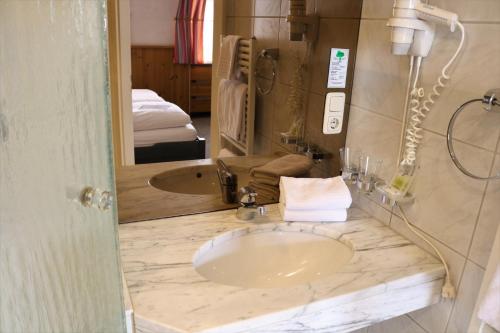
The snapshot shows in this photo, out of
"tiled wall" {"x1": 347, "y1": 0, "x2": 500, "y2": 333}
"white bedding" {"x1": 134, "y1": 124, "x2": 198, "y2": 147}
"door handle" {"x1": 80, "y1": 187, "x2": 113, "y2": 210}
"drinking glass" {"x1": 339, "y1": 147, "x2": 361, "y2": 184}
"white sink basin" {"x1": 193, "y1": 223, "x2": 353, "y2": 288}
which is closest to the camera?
"door handle" {"x1": 80, "y1": 187, "x2": 113, "y2": 210}

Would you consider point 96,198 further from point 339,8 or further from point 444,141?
point 339,8

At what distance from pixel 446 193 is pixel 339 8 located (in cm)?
69

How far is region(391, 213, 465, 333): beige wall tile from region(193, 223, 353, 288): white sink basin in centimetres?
19

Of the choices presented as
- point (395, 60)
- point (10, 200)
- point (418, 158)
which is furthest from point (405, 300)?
point (10, 200)

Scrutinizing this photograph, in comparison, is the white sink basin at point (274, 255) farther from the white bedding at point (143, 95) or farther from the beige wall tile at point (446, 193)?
the white bedding at point (143, 95)

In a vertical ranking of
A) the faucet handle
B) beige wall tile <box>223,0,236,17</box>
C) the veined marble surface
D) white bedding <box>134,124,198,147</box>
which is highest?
beige wall tile <box>223,0,236,17</box>

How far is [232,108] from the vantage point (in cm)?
145

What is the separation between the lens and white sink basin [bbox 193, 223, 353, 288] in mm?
1206

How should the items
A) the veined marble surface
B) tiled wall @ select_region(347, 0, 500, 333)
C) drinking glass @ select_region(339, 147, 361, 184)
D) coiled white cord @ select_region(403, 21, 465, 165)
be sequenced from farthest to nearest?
drinking glass @ select_region(339, 147, 361, 184) < coiled white cord @ select_region(403, 21, 465, 165) < tiled wall @ select_region(347, 0, 500, 333) < the veined marble surface

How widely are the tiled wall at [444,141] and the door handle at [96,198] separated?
0.85m

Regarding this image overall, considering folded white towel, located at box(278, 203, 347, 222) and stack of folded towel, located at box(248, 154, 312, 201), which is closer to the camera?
folded white towel, located at box(278, 203, 347, 222)

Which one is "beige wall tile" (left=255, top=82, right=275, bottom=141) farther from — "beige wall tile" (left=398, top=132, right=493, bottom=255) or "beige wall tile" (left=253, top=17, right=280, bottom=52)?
"beige wall tile" (left=398, top=132, right=493, bottom=255)

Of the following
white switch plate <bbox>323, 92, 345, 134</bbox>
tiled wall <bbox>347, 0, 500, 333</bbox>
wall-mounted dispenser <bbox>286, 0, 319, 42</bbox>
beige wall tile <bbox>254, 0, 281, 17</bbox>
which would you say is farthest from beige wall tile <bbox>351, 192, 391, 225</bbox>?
beige wall tile <bbox>254, 0, 281, 17</bbox>

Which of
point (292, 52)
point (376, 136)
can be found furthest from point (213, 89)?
point (376, 136)
